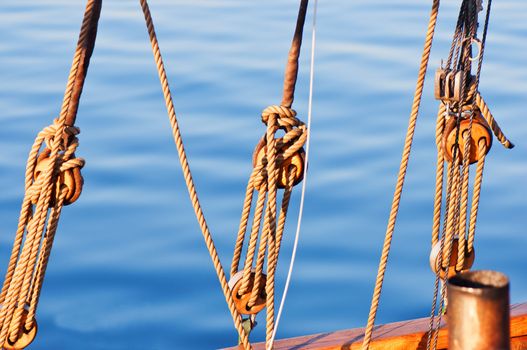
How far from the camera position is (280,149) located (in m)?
1.88

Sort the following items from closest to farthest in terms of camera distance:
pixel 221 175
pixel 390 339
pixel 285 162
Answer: pixel 285 162 < pixel 390 339 < pixel 221 175

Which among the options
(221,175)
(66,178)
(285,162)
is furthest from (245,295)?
(221,175)

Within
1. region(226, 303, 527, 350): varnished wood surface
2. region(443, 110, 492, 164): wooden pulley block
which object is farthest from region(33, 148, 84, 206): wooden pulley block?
region(443, 110, 492, 164): wooden pulley block

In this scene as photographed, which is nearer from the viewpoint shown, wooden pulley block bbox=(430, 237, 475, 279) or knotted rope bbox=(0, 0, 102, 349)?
knotted rope bbox=(0, 0, 102, 349)

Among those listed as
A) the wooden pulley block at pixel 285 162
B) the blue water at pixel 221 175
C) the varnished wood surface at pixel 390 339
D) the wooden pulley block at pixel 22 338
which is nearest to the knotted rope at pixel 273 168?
the wooden pulley block at pixel 285 162

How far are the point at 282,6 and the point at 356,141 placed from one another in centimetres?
394

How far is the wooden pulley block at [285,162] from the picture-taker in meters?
1.89

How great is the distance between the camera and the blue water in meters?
4.13

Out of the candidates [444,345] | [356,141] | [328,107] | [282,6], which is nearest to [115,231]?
[356,141]

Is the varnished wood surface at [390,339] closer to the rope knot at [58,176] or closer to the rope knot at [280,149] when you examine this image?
the rope knot at [280,149]

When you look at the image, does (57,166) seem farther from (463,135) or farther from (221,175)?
(221,175)

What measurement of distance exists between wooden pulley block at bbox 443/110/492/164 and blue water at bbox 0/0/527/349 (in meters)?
2.00

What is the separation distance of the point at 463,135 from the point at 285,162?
0.38 meters

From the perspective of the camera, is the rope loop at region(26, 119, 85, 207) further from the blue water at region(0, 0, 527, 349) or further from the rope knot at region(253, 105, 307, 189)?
the blue water at region(0, 0, 527, 349)
